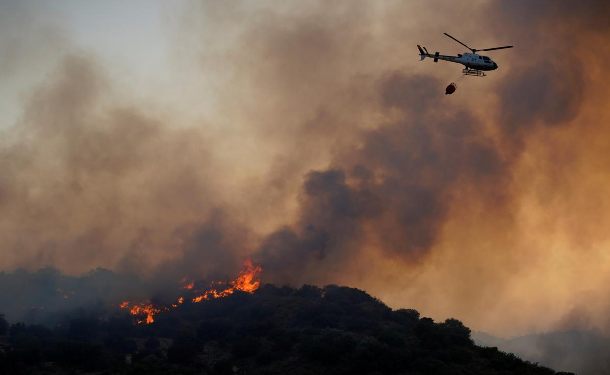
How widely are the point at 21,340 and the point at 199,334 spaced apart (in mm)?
29288

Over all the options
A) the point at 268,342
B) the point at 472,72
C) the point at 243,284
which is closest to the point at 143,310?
the point at 243,284

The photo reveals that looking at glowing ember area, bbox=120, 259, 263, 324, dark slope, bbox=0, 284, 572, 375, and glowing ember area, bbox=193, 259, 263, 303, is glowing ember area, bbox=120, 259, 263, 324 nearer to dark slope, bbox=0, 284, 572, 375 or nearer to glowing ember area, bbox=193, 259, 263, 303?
glowing ember area, bbox=193, 259, 263, 303

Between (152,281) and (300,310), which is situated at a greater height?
(152,281)

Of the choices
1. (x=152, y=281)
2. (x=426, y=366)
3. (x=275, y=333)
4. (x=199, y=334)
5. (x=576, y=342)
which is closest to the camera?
(x=426, y=366)

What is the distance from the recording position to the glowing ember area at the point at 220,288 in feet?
350

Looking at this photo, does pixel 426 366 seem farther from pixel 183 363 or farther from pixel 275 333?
pixel 183 363

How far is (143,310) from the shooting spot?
105m

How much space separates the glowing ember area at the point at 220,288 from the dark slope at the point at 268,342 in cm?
303

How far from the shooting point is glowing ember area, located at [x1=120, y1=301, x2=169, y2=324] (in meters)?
102

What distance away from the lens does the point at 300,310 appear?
3969 inches

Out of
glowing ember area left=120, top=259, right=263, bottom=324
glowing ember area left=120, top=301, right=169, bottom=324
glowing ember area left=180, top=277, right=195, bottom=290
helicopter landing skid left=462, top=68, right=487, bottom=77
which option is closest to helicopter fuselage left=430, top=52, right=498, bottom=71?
helicopter landing skid left=462, top=68, right=487, bottom=77

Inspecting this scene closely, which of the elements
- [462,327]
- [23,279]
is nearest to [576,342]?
[462,327]

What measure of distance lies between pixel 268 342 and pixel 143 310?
35281mm

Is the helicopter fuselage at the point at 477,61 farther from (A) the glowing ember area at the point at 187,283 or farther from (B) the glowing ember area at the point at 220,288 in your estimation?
(A) the glowing ember area at the point at 187,283
